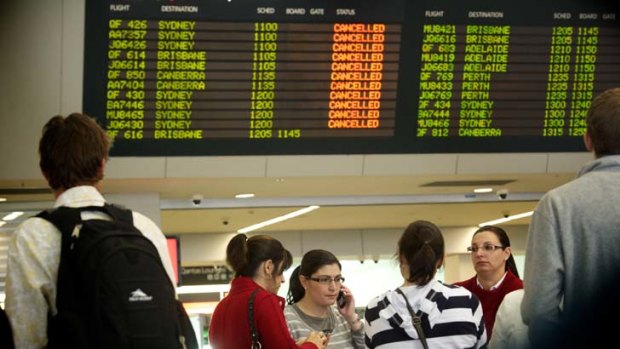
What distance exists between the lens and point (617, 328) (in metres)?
2.07

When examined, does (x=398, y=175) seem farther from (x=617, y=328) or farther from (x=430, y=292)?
(x=617, y=328)

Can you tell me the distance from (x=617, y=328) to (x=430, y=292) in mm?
1891

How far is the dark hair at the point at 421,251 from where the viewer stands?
3.99 meters

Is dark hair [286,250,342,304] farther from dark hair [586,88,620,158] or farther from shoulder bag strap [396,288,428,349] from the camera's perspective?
dark hair [586,88,620,158]

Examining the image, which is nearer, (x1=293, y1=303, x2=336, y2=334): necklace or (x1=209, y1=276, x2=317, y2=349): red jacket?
(x1=209, y1=276, x2=317, y2=349): red jacket

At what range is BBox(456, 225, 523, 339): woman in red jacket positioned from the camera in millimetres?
5098

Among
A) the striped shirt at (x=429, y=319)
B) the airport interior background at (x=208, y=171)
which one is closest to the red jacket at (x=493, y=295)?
the airport interior background at (x=208, y=171)

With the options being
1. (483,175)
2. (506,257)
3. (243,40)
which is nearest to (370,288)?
(483,175)

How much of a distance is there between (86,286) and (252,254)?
83.6 inches

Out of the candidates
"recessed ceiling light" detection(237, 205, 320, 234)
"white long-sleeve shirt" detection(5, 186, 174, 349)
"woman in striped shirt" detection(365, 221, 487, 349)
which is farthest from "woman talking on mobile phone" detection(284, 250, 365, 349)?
"recessed ceiling light" detection(237, 205, 320, 234)

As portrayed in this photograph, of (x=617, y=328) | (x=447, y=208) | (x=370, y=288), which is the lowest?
(x=370, y=288)

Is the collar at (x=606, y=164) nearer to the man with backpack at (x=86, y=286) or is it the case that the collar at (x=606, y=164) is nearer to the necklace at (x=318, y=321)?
the man with backpack at (x=86, y=286)

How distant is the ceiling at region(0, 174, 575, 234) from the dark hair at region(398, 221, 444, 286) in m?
3.89

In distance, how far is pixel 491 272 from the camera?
5.18m
